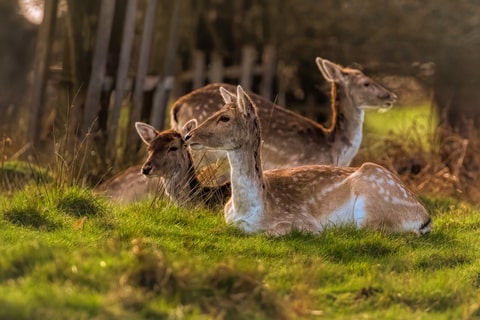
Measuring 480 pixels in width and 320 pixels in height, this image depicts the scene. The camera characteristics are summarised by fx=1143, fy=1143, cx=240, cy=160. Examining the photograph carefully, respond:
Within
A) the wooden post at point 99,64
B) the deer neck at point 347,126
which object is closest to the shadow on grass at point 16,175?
the wooden post at point 99,64

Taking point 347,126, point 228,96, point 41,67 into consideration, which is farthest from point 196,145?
point 41,67

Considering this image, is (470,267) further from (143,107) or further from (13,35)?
(13,35)

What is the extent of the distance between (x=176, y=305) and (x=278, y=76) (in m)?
11.9

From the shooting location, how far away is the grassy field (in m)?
6.02

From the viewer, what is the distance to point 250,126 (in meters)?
9.00

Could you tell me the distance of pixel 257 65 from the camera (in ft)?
56.5

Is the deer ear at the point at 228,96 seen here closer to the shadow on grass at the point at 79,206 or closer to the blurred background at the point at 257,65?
the shadow on grass at the point at 79,206

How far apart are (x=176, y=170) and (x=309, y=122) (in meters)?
2.61

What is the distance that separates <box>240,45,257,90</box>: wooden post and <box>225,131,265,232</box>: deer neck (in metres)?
7.58

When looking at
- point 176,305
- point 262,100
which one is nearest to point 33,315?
point 176,305

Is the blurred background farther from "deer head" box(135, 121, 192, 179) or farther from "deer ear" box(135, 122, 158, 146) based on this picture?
"deer head" box(135, 121, 192, 179)

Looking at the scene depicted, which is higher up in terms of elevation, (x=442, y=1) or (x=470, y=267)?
(x=442, y=1)

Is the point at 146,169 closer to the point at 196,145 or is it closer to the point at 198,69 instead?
the point at 196,145

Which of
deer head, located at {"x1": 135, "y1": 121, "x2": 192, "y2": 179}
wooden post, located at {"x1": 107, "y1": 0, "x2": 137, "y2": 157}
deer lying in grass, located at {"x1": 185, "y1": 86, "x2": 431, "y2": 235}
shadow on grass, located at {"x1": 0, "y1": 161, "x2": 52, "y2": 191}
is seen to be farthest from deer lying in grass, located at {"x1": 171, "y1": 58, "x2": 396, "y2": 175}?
deer lying in grass, located at {"x1": 185, "y1": 86, "x2": 431, "y2": 235}
